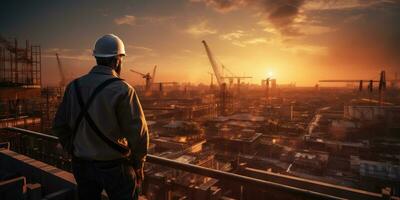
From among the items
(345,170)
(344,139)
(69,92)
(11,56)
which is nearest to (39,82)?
(11,56)

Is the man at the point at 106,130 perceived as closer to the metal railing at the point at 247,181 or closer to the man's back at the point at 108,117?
the man's back at the point at 108,117

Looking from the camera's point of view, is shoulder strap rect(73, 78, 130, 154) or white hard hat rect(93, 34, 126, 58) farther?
white hard hat rect(93, 34, 126, 58)

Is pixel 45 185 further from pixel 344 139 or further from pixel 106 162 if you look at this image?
pixel 344 139

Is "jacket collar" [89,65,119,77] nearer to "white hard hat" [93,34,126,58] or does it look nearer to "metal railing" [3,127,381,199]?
"white hard hat" [93,34,126,58]

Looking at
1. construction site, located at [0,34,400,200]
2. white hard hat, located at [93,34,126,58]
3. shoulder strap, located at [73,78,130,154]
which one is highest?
white hard hat, located at [93,34,126,58]

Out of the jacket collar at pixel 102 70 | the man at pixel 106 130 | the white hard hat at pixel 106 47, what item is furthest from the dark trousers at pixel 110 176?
the white hard hat at pixel 106 47

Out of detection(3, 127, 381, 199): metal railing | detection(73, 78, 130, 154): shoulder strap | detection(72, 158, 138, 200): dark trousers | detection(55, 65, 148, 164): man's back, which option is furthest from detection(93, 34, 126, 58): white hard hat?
detection(3, 127, 381, 199): metal railing

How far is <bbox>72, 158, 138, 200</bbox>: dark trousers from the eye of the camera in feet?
5.64

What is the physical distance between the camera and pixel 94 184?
6.13ft

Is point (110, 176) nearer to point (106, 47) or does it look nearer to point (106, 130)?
point (106, 130)

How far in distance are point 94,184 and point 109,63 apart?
3.30 feet

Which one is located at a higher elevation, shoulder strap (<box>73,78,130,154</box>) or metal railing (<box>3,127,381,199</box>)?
shoulder strap (<box>73,78,130,154</box>)

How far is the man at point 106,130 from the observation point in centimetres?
166

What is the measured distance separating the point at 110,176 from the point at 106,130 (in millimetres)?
357
